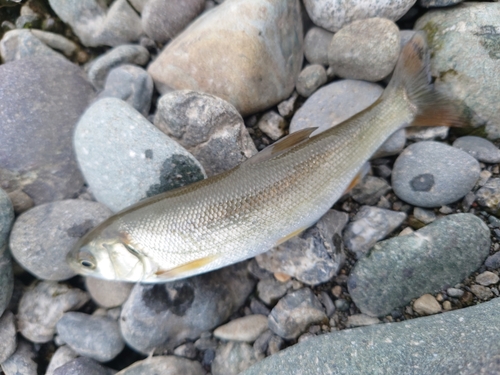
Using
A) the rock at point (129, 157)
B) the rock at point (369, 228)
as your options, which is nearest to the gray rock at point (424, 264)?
the rock at point (369, 228)

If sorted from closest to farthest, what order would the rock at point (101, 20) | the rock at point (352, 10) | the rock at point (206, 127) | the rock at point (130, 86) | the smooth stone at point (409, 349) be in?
the smooth stone at point (409, 349), the rock at point (206, 127), the rock at point (352, 10), the rock at point (130, 86), the rock at point (101, 20)

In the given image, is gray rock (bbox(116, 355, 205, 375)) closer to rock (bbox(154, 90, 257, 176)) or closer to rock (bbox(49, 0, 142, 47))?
rock (bbox(154, 90, 257, 176))

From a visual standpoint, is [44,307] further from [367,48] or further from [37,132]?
[367,48]

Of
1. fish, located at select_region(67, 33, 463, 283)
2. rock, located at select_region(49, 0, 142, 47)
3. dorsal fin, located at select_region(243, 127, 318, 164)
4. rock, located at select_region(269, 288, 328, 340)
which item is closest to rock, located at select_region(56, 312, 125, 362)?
fish, located at select_region(67, 33, 463, 283)

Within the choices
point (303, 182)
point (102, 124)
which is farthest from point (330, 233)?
point (102, 124)

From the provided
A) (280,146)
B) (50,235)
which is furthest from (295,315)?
(50,235)

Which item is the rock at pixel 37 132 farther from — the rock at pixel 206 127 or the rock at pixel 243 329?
the rock at pixel 243 329

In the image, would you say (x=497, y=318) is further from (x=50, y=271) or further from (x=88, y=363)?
(x=50, y=271)
